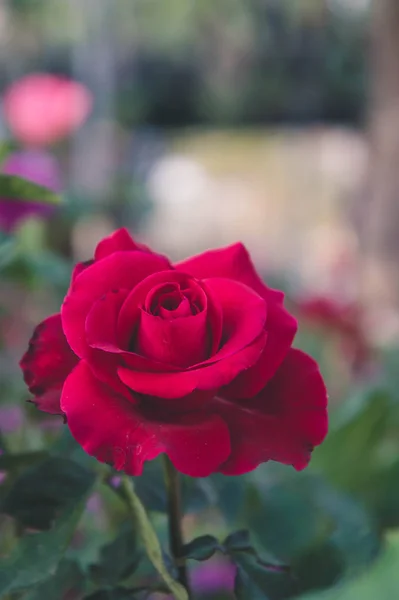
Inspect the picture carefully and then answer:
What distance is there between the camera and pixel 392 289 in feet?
4.19

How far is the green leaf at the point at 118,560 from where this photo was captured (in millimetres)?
271

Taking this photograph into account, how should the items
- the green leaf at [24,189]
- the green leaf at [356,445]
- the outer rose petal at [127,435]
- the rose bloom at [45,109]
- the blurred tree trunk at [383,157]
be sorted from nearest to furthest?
the outer rose petal at [127,435]
the green leaf at [24,189]
the green leaf at [356,445]
the rose bloom at [45,109]
the blurred tree trunk at [383,157]

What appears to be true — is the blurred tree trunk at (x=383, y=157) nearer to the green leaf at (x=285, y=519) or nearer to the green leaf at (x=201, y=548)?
the green leaf at (x=285, y=519)

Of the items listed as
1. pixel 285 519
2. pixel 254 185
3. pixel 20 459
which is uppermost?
pixel 20 459

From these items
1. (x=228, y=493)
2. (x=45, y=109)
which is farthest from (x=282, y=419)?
(x=45, y=109)

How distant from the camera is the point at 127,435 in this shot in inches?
8.1

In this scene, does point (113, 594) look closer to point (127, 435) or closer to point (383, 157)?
point (127, 435)

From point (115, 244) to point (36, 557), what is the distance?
107 millimetres

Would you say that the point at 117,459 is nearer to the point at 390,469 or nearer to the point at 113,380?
the point at 113,380

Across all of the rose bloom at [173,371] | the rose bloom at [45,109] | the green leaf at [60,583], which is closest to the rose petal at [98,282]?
the rose bloom at [173,371]

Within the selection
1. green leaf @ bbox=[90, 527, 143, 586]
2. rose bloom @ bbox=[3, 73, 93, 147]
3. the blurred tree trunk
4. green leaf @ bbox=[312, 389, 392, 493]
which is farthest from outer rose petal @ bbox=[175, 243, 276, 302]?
the blurred tree trunk

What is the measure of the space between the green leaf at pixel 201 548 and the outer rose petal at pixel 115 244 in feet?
0.34

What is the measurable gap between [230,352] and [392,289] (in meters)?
1.12

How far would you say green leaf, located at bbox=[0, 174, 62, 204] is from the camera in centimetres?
31
